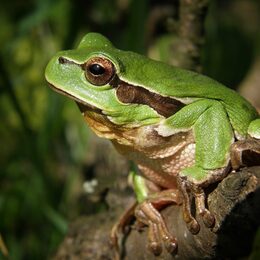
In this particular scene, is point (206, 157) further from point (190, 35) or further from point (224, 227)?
point (190, 35)

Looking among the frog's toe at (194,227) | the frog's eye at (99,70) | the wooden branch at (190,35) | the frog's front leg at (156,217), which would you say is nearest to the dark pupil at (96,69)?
the frog's eye at (99,70)

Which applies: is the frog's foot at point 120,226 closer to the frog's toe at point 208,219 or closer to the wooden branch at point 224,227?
the wooden branch at point 224,227

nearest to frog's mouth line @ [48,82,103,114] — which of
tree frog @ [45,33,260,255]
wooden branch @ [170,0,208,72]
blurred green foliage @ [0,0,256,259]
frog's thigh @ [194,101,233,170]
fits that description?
tree frog @ [45,33,260,255]

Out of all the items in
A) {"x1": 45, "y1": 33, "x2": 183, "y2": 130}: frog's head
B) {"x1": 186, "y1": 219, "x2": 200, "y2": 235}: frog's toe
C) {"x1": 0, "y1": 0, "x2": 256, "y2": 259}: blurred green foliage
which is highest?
{"x1": 45, "y1": 33, "x2": 183, "y2": 130}: frog's head

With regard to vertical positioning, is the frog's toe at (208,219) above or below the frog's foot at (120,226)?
above

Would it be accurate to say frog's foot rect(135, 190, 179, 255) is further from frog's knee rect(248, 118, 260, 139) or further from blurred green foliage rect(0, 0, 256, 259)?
blurred green foliage rect(0, 0, 256, 259)

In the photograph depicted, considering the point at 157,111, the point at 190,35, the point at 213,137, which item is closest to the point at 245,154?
the point at 213,137
